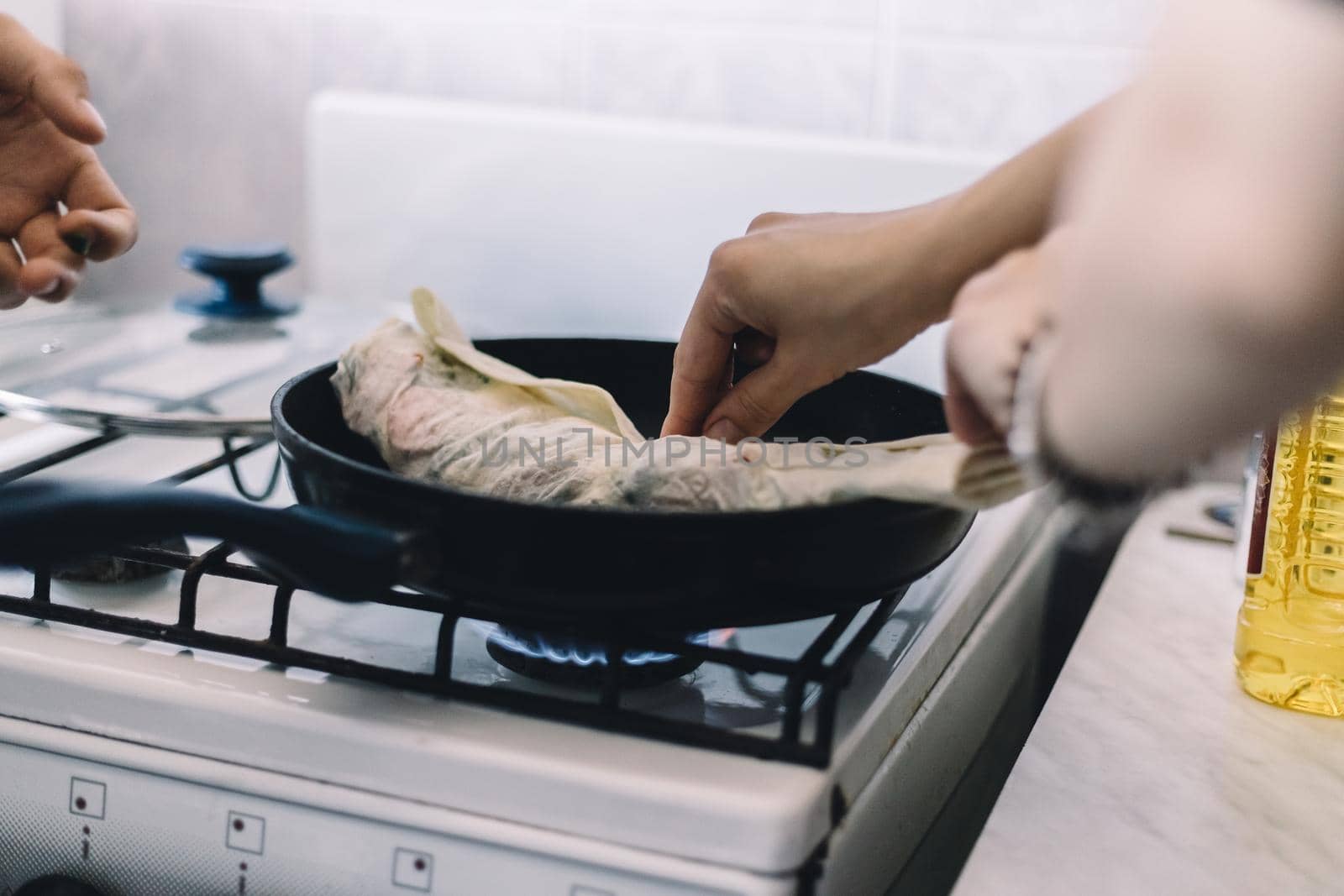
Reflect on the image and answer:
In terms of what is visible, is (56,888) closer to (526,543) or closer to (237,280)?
(526,543)

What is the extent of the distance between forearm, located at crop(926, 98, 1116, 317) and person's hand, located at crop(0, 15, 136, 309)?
0.51 metres

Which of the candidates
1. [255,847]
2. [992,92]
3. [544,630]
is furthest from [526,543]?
[992,92]

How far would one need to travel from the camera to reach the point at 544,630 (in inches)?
19.4

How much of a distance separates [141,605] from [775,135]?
0.61 metres

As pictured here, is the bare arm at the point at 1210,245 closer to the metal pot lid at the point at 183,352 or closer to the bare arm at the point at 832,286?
the bare arm at the point at 832,286

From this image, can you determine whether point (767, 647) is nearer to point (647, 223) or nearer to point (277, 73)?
point (647, 223)

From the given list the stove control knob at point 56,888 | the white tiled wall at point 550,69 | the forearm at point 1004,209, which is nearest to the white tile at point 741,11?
the white tiled wall at point 550,69

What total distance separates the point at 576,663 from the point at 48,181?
52cm

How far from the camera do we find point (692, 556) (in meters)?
0.45

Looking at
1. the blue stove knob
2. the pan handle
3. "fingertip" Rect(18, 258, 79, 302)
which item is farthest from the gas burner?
the blue stove knob

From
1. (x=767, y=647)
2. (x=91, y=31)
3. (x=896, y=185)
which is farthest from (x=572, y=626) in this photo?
(x=91, y=31)

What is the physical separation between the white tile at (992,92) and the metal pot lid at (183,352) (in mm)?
473

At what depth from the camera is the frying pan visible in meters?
0.44

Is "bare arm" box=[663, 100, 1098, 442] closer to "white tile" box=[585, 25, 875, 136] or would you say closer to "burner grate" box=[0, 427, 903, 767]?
"burner grate" box=[0, 427, 903, 767]
